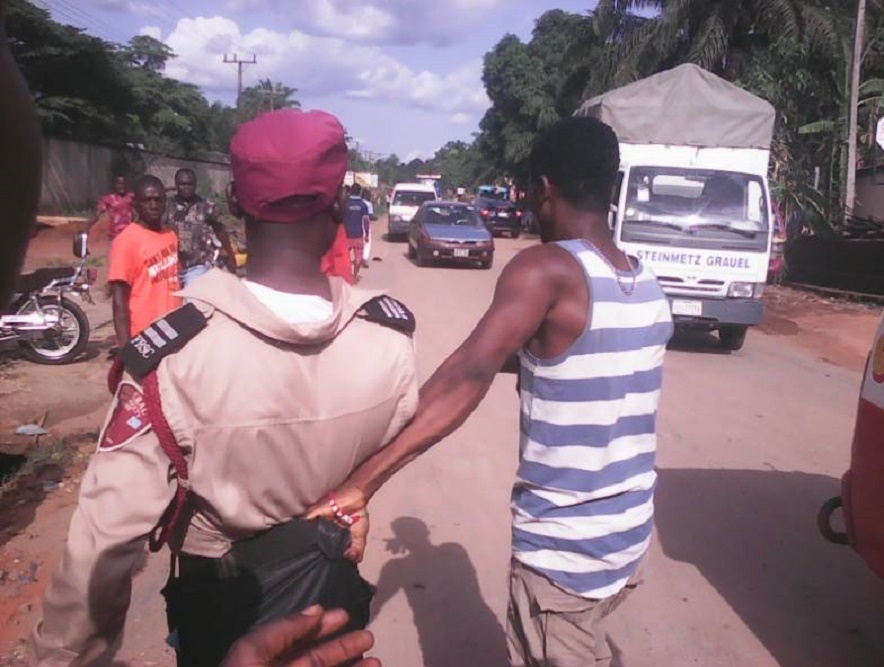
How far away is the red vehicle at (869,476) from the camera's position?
120 inches

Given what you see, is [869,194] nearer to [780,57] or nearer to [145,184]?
[780,57]

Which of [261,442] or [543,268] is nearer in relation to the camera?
[261,442]

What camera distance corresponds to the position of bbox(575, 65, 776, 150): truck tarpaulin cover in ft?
36.7

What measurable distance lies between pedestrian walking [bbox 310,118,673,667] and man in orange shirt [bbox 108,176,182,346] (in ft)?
10.6

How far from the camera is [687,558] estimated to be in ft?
14.3

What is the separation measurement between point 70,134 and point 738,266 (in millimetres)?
25179

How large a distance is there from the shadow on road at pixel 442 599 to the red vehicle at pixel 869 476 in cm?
147

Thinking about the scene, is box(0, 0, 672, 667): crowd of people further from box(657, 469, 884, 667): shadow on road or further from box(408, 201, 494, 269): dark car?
box(408, 201, 494, 269): dark car

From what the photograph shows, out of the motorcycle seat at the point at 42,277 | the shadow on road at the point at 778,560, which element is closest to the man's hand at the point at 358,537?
the shadow on road at the point at 778,560

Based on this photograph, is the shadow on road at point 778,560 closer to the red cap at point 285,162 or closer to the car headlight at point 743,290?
the red cap at point 285,162

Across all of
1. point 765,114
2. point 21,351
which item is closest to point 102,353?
point 21,351

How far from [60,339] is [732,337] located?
24.8ft

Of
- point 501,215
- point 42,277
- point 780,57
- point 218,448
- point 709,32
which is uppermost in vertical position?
point 709,32

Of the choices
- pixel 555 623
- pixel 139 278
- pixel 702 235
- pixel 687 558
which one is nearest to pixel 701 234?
pixel 702 235
